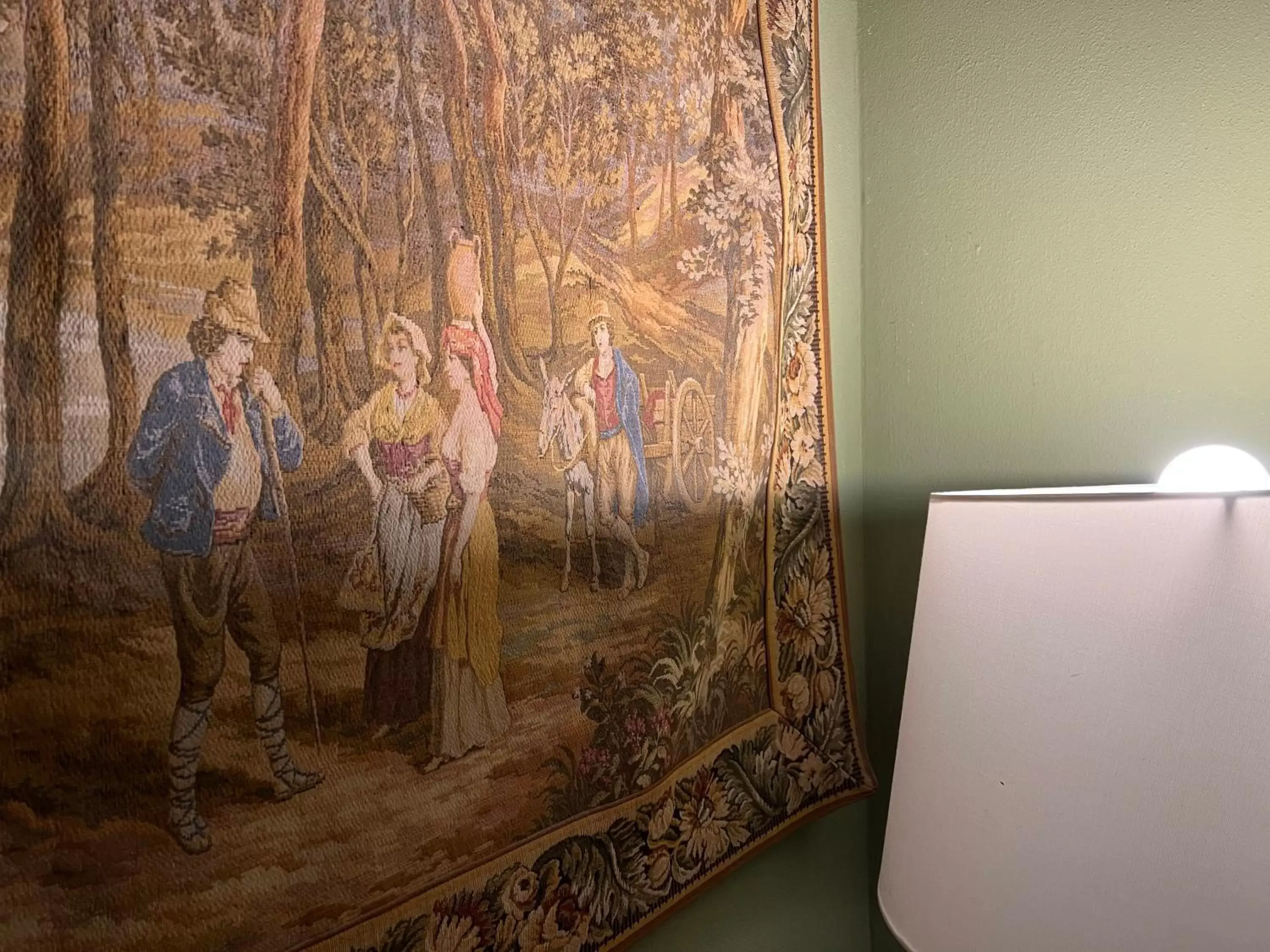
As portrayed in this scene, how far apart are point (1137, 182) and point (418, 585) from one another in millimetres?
1104

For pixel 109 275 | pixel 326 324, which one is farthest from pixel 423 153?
pixel 109 275

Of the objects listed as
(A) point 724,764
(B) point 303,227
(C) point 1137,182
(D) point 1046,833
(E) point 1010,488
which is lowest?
(A) point 724,764

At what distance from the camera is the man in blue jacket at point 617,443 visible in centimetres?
96

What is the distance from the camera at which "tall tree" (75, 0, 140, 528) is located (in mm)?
569

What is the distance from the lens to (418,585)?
0.78 m

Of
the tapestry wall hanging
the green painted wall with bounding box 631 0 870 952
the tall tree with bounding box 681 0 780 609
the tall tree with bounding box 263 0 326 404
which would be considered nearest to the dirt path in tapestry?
the tapestry wall hanging

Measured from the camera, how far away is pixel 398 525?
761mm

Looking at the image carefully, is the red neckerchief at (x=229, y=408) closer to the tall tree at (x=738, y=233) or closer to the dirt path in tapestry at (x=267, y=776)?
the dirt path in tapestry at (x=267, y=776)

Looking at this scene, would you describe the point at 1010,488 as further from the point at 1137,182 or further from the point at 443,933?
the point at 443,933

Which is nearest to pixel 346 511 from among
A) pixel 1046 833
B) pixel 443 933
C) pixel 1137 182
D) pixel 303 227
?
pixel 303 227

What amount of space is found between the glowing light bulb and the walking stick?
938 mm

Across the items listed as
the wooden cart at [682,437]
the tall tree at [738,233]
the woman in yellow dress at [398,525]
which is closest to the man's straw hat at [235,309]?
the woman in yellow dress at [398,525]

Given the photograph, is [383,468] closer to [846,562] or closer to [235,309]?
[235,309]

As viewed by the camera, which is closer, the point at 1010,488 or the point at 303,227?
the point at 303,227
